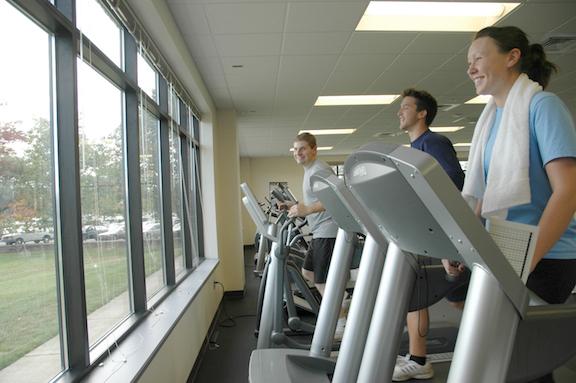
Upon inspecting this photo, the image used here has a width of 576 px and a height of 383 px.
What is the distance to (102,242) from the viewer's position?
72.7 inches

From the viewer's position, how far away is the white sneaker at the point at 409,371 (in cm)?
214

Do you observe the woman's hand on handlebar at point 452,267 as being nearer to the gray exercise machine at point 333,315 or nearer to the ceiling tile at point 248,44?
the gray exercise machine at point 333,315

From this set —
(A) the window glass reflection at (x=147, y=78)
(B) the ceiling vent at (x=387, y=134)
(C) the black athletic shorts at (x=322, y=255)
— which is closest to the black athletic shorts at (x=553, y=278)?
(C) the black athletic shorts at (x=322, y=255)

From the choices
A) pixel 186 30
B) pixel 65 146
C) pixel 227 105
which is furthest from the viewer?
pixel 227 105

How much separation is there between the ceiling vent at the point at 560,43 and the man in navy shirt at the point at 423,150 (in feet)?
6.17

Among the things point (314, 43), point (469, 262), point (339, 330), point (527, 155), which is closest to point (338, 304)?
point (527, 155)

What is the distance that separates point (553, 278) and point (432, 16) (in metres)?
2.40

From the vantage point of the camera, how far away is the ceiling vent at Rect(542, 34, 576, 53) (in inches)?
130

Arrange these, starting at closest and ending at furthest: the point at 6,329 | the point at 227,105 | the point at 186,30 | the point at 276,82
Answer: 1. the point at 6,329
2. the point at 186,30
3. the point at 276,82
4. the point at 227,105

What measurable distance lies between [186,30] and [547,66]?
233cm

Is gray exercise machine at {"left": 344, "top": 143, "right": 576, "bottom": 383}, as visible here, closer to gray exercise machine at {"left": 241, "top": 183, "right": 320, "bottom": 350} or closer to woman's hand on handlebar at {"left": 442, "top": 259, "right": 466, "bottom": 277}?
woman's hand on handlebar at {"left": 442, "top": 259, "right": 466, "bottom": 277}

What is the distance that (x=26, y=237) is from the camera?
4.16ft

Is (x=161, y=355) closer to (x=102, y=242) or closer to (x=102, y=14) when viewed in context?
(x=102, y=242)

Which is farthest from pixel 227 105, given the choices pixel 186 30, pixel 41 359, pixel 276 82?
pixel 41 359
